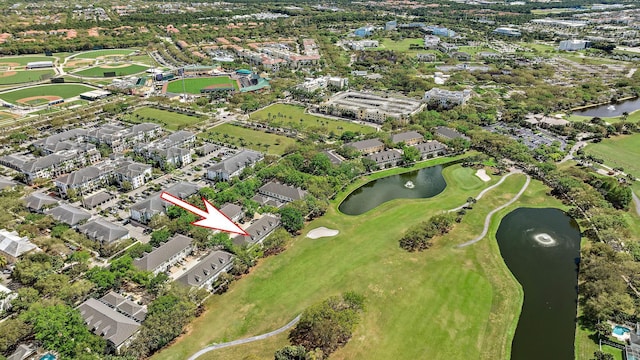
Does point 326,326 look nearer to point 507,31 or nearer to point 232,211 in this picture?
point 232,211

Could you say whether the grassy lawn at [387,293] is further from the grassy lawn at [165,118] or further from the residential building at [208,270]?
the grassy lawn at [165,118]

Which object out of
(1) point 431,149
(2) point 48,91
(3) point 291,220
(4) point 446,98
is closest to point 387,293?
(3) point 291,220

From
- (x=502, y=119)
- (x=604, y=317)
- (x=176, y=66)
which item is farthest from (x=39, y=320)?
(x=176, y=66)

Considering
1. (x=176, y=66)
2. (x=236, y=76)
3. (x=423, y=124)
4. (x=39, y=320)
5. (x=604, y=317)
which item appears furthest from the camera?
(x=176, y=66)

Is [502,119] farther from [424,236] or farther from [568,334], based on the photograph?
[568,334]

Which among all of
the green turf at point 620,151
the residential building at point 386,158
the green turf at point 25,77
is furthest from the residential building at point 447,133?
the green turf at point 25,77

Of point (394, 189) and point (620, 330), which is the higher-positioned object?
point (620, 330)

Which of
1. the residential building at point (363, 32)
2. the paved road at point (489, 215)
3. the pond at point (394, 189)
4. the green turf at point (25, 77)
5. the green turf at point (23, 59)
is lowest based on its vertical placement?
the pond at point (394, 189)
